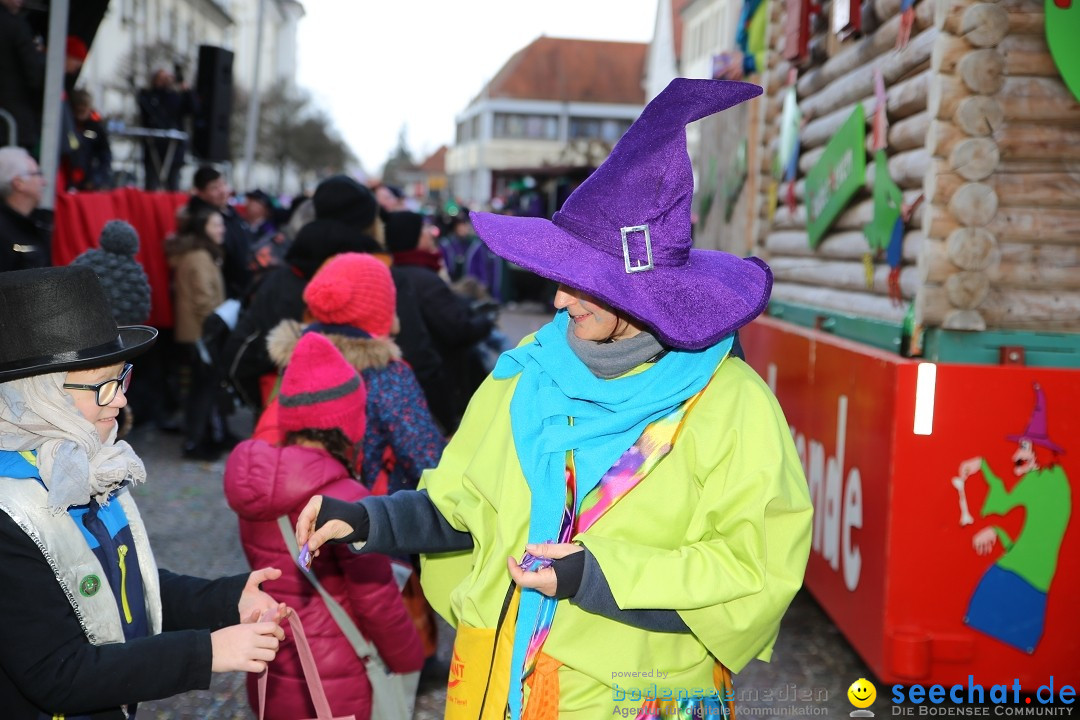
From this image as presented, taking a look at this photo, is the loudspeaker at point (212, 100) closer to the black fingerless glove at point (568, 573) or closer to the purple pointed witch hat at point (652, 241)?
the purple pointed witch hat at point (652, 241)

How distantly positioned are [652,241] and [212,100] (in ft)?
45.3

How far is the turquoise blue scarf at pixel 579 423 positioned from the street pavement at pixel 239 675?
0.36 metres

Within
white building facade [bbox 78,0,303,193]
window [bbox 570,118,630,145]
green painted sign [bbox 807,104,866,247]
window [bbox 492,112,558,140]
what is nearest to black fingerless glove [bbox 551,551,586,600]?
green painted sign [bbox 807,104,866,247]

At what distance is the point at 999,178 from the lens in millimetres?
3887

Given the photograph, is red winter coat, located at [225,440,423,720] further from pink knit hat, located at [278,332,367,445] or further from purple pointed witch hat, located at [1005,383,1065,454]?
purple pointed witch hat, located at [1005,383,1065,454]

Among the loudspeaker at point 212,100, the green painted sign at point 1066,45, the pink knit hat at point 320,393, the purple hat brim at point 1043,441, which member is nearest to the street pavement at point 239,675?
the purple hat brim at point 1043,441

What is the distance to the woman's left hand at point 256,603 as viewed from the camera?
2.29m

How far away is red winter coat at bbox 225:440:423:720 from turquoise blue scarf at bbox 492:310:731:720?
1.13 meters

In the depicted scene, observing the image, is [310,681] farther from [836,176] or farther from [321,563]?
[836,176]

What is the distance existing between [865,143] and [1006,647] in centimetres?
236

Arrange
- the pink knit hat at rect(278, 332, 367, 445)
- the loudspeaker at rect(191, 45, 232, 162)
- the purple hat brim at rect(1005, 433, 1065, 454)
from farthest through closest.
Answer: the loudspeaker at rect(191, 45, 232, 162)
the purple hat brim at rect(1005, 433, 1065, 454)
the pink knit hat at rect(278, 332, 367, 445)

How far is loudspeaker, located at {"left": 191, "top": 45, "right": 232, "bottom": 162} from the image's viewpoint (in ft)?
47.9

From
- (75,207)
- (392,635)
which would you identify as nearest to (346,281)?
(392,635)

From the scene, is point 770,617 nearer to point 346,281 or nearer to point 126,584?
point 126,584
